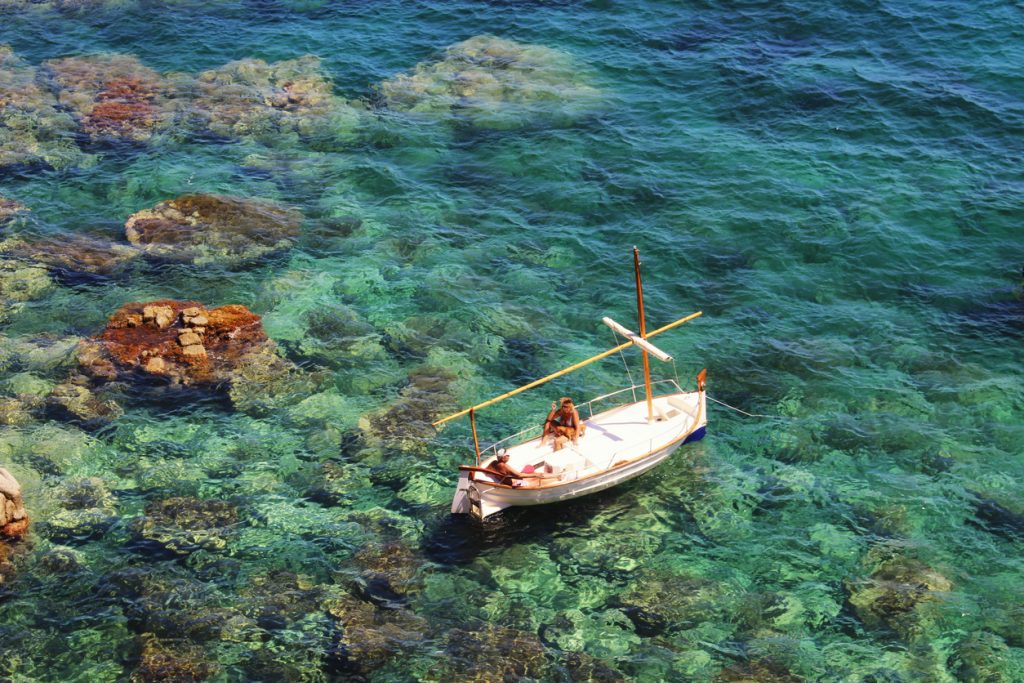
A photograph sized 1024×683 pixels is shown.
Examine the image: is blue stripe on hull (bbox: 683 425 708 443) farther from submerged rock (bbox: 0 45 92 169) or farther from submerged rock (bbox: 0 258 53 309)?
submerged rock (bbox: 0 45 92 169)

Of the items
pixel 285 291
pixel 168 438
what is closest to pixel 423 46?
pixel 285 291

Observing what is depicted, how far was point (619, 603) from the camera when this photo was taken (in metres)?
27.3

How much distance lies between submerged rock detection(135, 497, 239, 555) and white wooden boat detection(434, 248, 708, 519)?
6.60 meters

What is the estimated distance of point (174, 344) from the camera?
35500 mm

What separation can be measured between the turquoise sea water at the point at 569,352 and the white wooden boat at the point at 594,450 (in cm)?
90

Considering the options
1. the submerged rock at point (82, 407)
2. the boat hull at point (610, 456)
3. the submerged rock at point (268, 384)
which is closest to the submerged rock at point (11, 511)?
the submerged rock at point (82, 407)

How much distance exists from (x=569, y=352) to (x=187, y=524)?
46.8 feet

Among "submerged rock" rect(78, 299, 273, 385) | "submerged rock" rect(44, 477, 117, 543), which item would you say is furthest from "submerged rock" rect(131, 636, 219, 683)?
"submerged rock" rect(78, 299, 273, 385)

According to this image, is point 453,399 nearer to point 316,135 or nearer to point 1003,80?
point 316,135

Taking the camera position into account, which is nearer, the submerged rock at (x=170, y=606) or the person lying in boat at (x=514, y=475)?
the submerged rock at (x=170, y=606)

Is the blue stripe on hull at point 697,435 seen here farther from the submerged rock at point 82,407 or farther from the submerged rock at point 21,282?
the submerged rock at point 21,282

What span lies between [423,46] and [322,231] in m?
18.5

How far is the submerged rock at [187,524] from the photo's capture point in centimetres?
2864

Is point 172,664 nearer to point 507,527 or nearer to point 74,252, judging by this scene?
point 507,527
